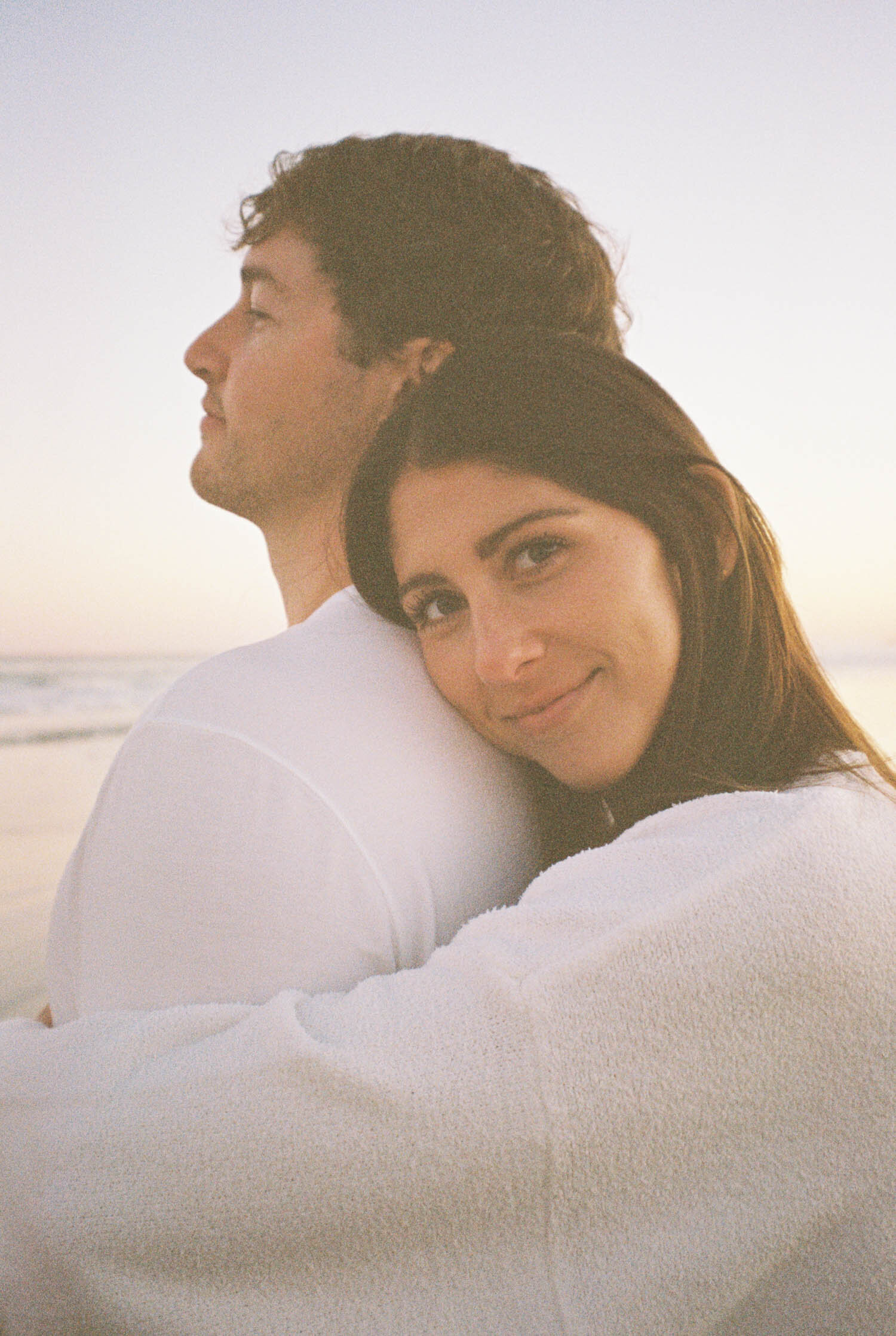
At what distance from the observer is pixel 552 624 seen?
1538 mm

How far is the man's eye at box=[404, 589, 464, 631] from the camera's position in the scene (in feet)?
5.54

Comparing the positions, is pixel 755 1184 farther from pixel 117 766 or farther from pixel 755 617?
pixel 755 617

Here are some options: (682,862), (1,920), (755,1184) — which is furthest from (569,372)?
(1,920)

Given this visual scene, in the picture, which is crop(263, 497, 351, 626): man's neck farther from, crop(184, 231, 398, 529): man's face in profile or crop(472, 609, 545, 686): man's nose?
crop(472, 609, 545, 686): man's nose

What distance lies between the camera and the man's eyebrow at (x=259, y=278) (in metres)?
2.27

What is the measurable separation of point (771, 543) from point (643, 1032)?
1.18 metres

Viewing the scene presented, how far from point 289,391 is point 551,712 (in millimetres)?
1150

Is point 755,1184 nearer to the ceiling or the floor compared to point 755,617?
nearer to the floor

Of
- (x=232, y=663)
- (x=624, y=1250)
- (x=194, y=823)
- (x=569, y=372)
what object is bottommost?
(x=624, y=1250)

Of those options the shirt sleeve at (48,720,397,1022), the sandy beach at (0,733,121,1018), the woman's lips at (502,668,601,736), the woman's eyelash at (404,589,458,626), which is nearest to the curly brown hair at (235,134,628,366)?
the woman's eyelash at (404,589,458,626)

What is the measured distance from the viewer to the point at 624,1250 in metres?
0.94

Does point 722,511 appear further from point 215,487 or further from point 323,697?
point 215,487

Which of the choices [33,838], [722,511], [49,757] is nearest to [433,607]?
[722,511]

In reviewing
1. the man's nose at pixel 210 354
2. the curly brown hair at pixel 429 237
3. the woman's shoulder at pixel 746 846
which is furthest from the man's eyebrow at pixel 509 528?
the man's nose at pixel 210 354
